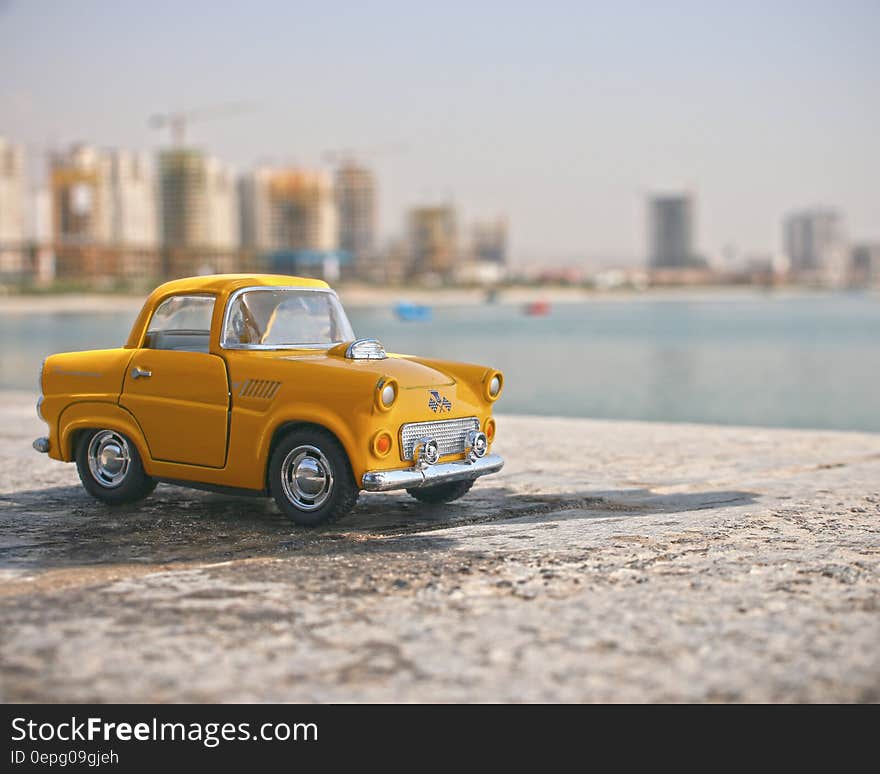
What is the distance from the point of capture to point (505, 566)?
6125 millimetres

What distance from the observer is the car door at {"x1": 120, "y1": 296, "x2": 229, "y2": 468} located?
25.3 feet

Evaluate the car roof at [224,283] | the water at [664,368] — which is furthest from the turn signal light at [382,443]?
the water at [664,368]

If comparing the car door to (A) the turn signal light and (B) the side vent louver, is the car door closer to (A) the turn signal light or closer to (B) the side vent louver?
(B) the side vent louver

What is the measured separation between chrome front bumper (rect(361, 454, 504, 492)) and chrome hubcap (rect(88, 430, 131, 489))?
2.04 m

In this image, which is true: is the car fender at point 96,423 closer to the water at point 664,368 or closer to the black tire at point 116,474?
the black tire at point 116,474

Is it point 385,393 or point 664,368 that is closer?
point 385,393

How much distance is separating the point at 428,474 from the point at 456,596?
191 cm

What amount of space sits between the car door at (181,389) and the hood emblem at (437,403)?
1.28 meters

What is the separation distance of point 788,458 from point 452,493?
164 inches

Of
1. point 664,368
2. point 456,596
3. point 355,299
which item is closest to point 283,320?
point 456,596

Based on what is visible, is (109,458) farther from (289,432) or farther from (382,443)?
(382,443)

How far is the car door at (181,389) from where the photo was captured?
7723 millimetres

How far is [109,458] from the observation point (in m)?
8.33
